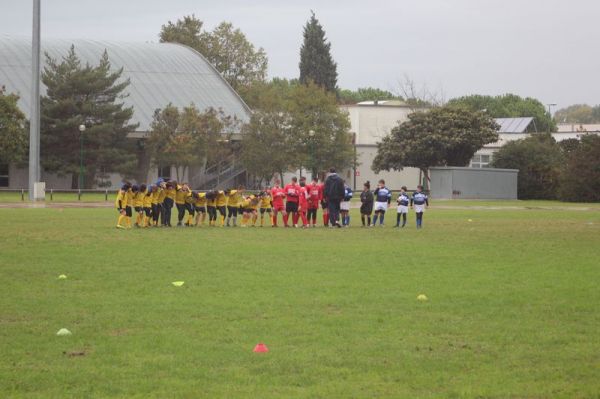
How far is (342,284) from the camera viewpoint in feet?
54.4

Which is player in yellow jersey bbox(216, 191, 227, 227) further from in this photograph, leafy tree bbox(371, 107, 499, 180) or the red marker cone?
leafy tree bbox(371, 107, 499, 180)

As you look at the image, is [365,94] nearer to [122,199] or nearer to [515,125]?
[515,125]

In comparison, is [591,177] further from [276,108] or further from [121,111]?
[121,111]

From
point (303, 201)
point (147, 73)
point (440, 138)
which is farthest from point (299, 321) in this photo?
point (147, 73)

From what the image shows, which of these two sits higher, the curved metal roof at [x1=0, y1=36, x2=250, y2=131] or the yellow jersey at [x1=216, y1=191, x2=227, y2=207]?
the curved metal roof at [x1=0, y1=36, x2=250, y2=131]

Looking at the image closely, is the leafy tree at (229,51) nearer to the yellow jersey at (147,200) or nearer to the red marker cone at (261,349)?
the yellow jersey at (147,200)

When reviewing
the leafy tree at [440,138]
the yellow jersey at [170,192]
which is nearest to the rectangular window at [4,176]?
the leafy tree at [440,138]

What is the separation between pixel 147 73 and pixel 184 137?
15.4 metres

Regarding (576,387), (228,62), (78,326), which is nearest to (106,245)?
(78,326)

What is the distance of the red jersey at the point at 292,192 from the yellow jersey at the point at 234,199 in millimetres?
1757

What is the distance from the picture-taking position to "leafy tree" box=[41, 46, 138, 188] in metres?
→ 73.8

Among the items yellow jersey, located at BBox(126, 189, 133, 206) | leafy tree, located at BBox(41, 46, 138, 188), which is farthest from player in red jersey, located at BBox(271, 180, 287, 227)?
leafy tree, located at BBox(41, 46, 138, 188)

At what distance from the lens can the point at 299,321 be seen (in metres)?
12.6

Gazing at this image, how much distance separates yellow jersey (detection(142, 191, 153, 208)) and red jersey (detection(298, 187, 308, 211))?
5.41 meters
